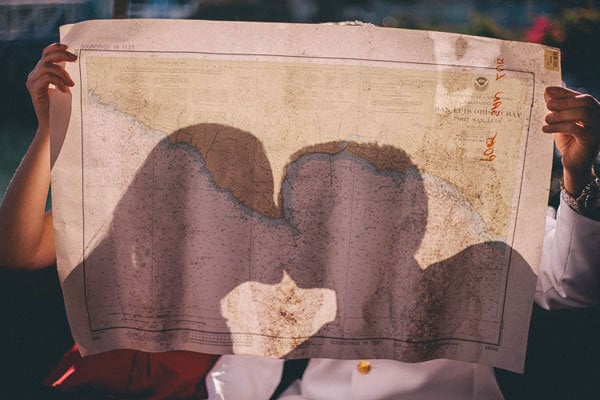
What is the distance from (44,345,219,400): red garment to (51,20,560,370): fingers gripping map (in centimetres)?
17

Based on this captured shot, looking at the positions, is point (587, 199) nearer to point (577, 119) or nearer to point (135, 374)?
point (577, 119)

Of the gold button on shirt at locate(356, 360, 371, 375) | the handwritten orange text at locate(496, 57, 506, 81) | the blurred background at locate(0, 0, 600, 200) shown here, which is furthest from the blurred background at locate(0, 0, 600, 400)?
the handwritten orange text at locate(496, 57, 506, 81)

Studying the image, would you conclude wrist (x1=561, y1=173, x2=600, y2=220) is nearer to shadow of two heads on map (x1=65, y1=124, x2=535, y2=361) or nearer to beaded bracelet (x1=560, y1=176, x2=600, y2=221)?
beaded bracelet (x1=560, y1=176, x2=600, y2=221)

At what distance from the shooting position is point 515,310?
77 centimetres

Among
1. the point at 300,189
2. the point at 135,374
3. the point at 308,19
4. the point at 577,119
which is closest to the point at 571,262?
the point at 577,119

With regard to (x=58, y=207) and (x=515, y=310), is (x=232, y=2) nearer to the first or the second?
(x=58, y=207)

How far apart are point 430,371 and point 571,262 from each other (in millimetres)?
333

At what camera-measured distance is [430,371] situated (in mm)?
892

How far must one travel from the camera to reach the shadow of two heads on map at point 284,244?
75 cm

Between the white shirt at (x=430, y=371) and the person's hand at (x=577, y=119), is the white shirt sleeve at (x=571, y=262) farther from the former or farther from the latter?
the person's hand at (x=577, y=119)

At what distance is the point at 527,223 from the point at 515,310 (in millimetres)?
150

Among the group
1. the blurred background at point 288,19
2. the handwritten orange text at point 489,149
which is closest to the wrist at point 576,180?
the handwritten orange text at point 489,149

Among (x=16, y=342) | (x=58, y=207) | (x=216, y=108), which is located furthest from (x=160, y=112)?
(x=16, y=342)

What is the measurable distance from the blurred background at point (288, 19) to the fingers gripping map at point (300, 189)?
34cm
